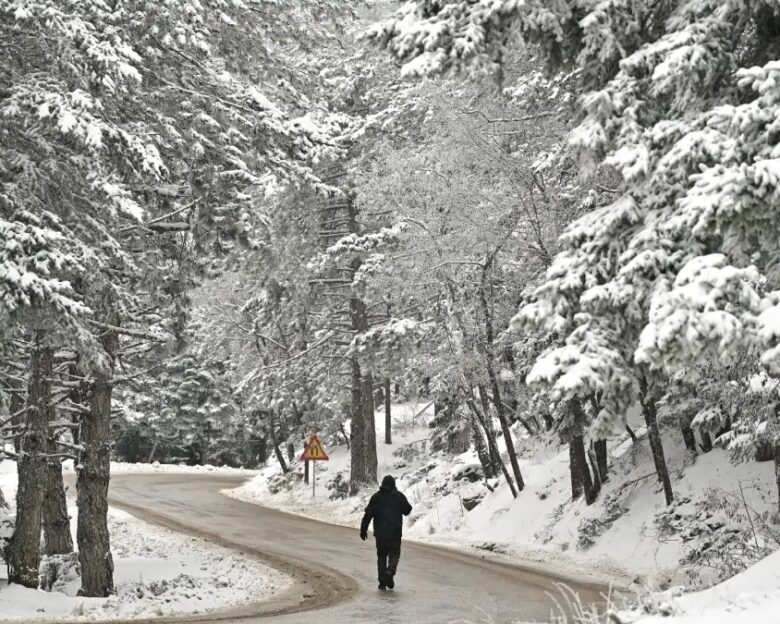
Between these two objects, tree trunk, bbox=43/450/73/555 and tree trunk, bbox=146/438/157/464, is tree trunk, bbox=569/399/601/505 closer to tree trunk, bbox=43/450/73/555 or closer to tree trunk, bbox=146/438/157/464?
tree trunk, bbox=43/450/73/555

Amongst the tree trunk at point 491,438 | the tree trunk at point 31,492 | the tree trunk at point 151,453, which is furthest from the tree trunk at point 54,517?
the tree trunk at point 151,453

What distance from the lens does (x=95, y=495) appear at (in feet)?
41.5

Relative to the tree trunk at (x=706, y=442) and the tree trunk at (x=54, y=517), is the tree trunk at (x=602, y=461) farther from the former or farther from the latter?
the tree trunk at (x=54, y=517)

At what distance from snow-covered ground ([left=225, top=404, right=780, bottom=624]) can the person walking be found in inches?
125

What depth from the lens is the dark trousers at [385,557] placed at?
39.8 ft

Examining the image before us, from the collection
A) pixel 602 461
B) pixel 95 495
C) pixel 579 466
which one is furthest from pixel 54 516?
pixel 602 461

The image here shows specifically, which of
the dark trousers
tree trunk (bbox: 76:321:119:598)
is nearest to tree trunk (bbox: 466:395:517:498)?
the dark trousers

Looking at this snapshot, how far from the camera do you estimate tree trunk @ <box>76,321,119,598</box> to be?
12.4 m

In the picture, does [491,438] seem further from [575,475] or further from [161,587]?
[161,587]

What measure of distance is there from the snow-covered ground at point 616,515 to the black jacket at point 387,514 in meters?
3.18

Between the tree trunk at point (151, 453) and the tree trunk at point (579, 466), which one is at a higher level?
the tree trunk at point (151, 453)

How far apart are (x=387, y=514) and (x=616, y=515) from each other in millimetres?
5280

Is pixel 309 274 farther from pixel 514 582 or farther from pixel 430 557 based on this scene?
pixel 514 582

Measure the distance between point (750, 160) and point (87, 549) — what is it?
10.5 m
